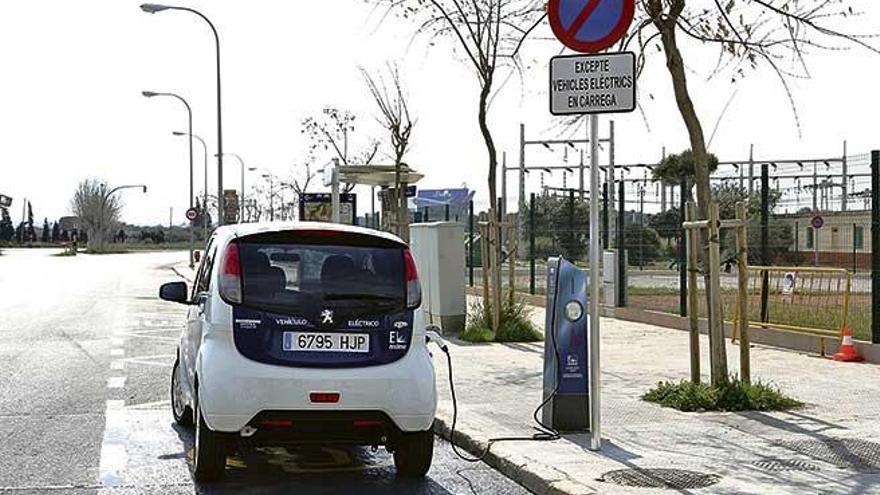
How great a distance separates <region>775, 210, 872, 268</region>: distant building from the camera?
18859 millimetres

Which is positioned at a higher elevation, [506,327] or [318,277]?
[318,277]

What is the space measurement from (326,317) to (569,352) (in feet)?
7.49

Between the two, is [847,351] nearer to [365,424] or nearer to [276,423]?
[365,424]

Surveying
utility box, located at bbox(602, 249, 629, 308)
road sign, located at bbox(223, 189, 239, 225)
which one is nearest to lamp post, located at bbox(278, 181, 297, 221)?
road sign, located at bbox(223, 189, 239, 225)

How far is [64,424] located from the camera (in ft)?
33.0

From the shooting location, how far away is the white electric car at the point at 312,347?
24.6ft

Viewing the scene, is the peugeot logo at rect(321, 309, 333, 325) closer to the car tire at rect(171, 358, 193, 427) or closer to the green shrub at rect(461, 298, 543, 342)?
the car tire at rect(171, 358, 193, 427)

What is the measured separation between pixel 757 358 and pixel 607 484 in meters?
7.84

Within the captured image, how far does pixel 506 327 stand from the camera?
56.2ft

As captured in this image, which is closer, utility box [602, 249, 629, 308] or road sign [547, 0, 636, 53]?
road sign [547, 0, 636, 53]

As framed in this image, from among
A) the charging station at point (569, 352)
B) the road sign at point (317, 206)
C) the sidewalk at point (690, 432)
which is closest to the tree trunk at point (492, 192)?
the sidewalk at point (690, 432)

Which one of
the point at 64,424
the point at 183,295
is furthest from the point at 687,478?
the point at 64,424

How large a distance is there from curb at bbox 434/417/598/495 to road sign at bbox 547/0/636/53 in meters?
2.91

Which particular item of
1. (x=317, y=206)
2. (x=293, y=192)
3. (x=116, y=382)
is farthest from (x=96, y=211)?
(x=116, y=382)
